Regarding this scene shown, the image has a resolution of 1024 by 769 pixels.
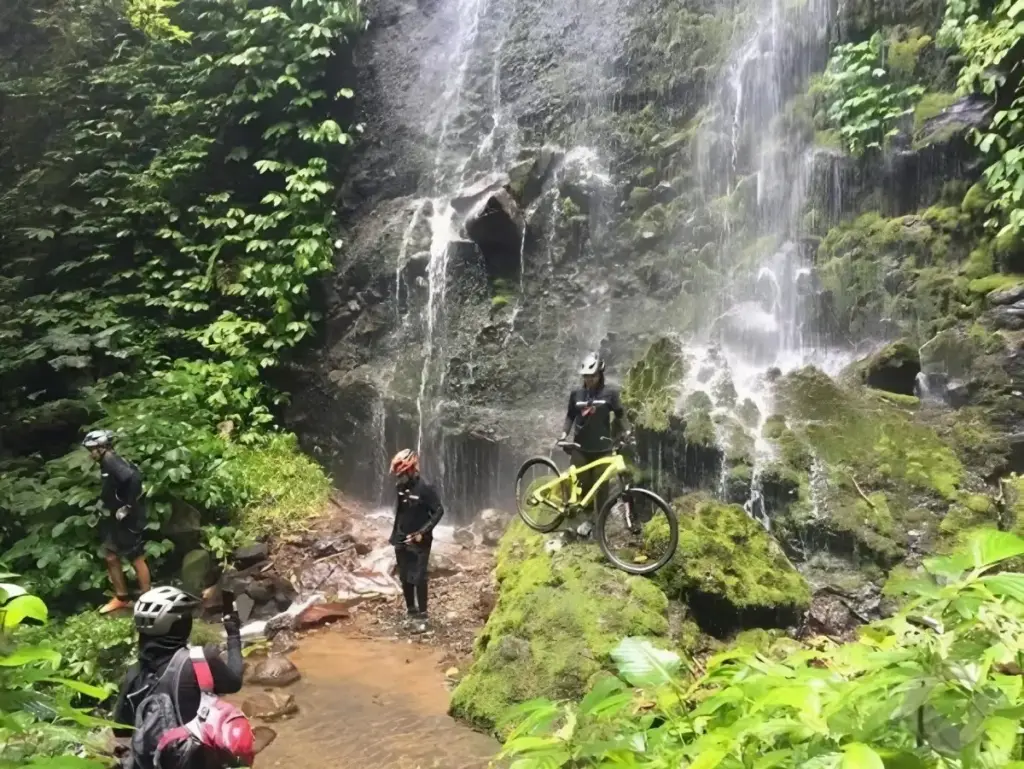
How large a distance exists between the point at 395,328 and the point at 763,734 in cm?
1108

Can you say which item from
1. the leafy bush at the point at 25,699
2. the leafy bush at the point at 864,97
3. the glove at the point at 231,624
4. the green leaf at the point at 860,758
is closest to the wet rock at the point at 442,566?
the glove at the point at 231,624

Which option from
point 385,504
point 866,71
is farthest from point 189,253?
point 866,71

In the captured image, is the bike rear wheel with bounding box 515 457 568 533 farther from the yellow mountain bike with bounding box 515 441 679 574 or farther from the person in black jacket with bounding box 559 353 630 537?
the person in black jacket with bounding box 559 353 630 537

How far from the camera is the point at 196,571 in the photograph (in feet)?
26.7

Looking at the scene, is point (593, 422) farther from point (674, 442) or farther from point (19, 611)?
point (19, 611)

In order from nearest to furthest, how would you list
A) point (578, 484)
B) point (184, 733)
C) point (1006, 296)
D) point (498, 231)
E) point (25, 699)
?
point (25, 699) → point (184, 733) → point (578, 484) → point (1006, 296) → point (498, 231)

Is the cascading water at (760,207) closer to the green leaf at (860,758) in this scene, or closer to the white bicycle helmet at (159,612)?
the white bicycle helmet at (159,612)

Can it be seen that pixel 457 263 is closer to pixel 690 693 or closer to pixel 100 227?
pixel 100 227

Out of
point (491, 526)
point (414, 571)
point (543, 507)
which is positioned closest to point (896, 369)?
point (543, 507)

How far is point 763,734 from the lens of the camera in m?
1.27

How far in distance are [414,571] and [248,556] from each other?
265 cm

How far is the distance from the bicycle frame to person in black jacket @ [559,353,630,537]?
78mm

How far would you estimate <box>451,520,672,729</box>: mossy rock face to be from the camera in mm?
4930

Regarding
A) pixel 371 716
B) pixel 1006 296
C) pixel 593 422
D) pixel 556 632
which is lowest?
pixel 371 716
